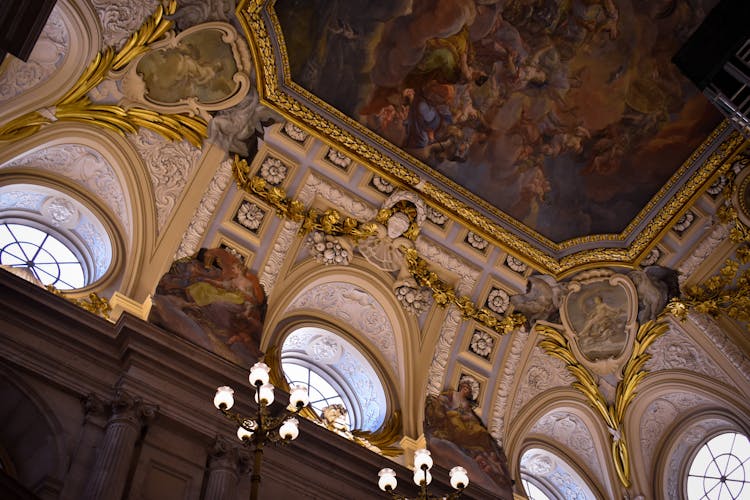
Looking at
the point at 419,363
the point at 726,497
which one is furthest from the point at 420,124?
the point at 726,497

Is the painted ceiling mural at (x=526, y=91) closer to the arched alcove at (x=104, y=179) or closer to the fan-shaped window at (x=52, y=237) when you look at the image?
the arched alcove at (x=104, y=179)

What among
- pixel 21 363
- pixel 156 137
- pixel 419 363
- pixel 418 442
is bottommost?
pixel 21 363

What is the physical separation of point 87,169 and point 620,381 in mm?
9770

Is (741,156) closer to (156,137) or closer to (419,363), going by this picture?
(419,363)

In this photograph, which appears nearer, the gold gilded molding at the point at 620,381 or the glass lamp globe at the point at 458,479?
the glass lamp globe at the point at 458,479

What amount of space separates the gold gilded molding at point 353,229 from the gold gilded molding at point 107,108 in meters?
1.58

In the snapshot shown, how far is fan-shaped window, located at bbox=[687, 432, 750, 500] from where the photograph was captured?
15.5 m

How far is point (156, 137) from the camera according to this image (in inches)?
523

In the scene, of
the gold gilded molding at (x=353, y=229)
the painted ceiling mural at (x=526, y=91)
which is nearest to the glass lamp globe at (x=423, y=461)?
the gold gilded molding at (x=353, y=229)

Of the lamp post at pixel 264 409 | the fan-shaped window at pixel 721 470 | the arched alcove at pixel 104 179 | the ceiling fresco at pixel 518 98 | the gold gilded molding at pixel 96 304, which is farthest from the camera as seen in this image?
the fan-shaped window at pixel 721 470

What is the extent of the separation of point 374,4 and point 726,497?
10.4 m

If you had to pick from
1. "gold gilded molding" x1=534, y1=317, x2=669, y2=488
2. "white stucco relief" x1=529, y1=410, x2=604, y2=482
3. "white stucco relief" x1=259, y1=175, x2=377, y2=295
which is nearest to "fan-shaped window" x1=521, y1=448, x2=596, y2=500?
"white stucco relief" x1=529, y1=410, x2=604, y2=482

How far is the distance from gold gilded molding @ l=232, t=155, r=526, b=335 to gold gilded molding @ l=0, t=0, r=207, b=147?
158 cm

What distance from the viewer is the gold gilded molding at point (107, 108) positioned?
11992 millimetres
